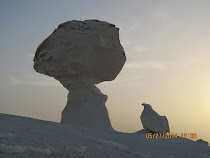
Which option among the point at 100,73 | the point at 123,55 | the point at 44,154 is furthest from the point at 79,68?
the point at 44,154

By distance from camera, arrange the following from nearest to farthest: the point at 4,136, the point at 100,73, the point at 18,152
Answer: the point at 18,152
the point at 4,136
the point at 100,73

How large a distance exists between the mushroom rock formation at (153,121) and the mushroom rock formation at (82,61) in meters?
1.61

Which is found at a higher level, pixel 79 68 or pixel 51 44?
pixel 51 44

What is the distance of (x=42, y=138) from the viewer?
185 inches

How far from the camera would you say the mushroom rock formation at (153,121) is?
32.1 ft

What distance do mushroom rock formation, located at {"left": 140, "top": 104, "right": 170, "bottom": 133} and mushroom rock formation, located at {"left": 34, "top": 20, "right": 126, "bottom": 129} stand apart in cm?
161

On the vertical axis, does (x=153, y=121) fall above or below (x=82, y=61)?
below

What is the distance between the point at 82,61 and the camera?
10.6 meters

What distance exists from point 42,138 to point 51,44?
22.5 feet

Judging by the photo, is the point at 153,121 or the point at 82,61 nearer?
the point at 153,121

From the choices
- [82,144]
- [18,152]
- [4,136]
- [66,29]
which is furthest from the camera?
[66,29]

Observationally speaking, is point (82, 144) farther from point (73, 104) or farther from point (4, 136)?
point (73, 104)

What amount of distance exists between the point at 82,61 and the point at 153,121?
13.3ft

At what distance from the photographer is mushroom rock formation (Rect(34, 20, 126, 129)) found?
10.4 meters
